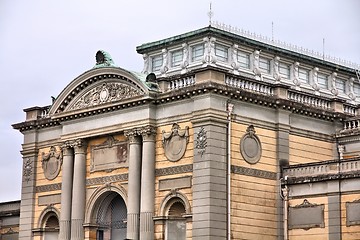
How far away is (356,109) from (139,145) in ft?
42.2

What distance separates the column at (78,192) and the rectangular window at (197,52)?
7.74 meters

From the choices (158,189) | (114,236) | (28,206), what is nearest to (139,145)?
(158,189)

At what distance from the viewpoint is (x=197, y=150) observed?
44188 millimetres

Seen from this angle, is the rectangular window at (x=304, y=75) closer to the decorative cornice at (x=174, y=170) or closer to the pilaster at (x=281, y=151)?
the pilaster at (x=281, y=151)

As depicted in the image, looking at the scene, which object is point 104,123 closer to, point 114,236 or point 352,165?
point 114,236

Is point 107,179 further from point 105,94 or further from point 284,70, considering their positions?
point 284,70

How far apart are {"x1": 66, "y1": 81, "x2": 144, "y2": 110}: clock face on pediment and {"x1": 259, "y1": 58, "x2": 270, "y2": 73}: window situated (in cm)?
847

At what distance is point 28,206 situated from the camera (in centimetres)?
5325

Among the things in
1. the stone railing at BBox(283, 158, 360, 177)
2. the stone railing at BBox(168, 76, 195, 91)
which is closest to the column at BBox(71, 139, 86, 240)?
the stone railing at BBox(168, 76, 195, 91)

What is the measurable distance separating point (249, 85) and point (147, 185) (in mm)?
7130


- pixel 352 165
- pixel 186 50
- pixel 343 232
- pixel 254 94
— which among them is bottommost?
pixel 343 232

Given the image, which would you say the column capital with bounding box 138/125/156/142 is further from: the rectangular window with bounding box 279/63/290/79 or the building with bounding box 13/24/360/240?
the rectangular window with bounding box 279/63/290/79

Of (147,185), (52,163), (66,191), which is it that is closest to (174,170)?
(147,185)

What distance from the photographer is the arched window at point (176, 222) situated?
148 feet
